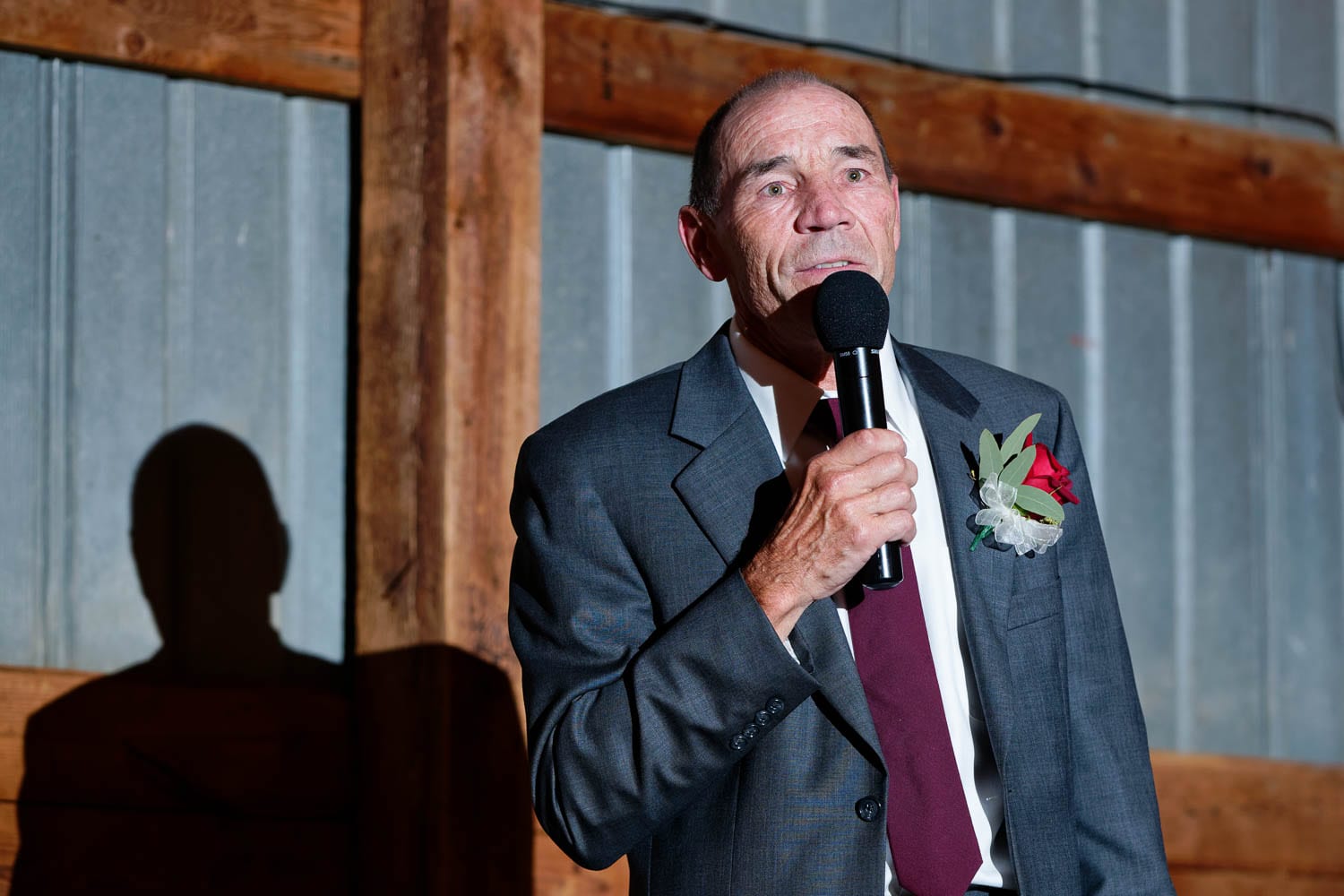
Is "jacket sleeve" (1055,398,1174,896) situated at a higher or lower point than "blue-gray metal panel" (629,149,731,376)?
lower

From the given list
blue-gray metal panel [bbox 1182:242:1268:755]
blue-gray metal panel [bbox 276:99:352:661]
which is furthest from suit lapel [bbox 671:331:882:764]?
blue-gray metal panel [bbox 1182:242:1268:755]

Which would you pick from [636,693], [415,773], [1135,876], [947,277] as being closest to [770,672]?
[636,693]

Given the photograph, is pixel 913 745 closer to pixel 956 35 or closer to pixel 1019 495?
pixel 1019 495

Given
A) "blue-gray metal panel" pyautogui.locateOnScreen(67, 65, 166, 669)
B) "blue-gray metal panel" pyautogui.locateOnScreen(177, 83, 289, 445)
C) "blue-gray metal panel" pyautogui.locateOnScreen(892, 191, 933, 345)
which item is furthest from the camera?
"blue-gray metal panel" pyautogui.locateOnScreen(892, 191, 933, 345)

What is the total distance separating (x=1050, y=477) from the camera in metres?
1.90

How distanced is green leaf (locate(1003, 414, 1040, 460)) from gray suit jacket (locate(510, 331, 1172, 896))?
0.05m

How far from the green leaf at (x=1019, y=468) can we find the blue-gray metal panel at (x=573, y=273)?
6.28 feet

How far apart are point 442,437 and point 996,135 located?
6.21 feet

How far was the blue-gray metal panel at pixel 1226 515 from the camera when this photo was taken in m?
4.59

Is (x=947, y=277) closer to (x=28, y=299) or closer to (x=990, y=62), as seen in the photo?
(x=990, y=62)

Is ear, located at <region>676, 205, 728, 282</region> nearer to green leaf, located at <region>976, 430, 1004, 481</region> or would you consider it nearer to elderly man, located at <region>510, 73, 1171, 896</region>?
elderly man, located at <region>510, 73, 1171, 896</region>

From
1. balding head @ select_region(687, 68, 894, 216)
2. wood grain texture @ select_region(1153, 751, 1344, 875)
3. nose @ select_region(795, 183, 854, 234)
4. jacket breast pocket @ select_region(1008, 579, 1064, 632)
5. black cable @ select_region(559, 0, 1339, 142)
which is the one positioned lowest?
wood grain texture @ select_region(1153, 751, 1344, 875)

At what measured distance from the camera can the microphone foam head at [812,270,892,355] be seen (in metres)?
1.71

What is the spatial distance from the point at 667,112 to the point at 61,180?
Result: 54.5 inches
